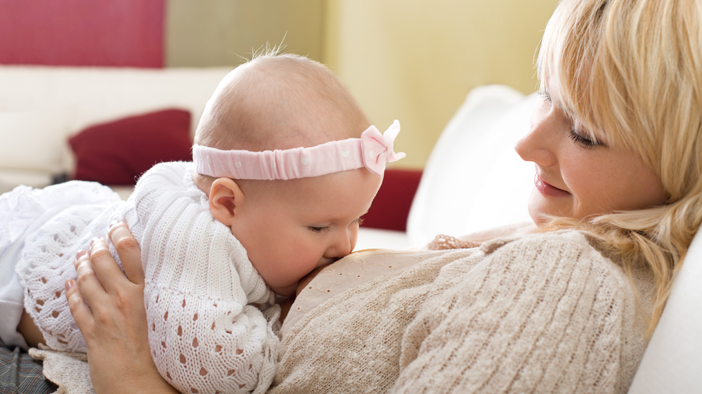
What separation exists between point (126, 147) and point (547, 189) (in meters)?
2.68

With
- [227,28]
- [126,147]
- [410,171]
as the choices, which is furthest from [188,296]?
[227,28]

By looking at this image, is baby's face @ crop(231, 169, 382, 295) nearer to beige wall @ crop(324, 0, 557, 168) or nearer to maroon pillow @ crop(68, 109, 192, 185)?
beige wall @ crop(324, 0, 557, 168)

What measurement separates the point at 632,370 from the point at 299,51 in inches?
142

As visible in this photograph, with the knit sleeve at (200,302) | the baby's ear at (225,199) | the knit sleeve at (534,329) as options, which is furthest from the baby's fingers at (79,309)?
the knit sleeve at (534,329)

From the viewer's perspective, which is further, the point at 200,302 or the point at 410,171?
the point at 410,171

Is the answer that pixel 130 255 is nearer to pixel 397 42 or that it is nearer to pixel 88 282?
pixel 88 282

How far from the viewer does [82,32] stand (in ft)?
12.6

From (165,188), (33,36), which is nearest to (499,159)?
(165,188)

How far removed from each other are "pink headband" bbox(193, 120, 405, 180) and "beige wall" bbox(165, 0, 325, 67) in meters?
3.08

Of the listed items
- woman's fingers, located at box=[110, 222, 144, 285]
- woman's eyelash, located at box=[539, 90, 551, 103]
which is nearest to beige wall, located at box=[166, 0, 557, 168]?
woman's eyelash, located at box=[539, 90, 551, 103]

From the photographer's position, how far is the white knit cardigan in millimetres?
796

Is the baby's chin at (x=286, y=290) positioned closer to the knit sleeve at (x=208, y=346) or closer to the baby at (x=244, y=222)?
the baby at (x=244, y=222)

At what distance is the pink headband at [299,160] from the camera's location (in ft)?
2.90

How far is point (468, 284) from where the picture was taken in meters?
0.71
